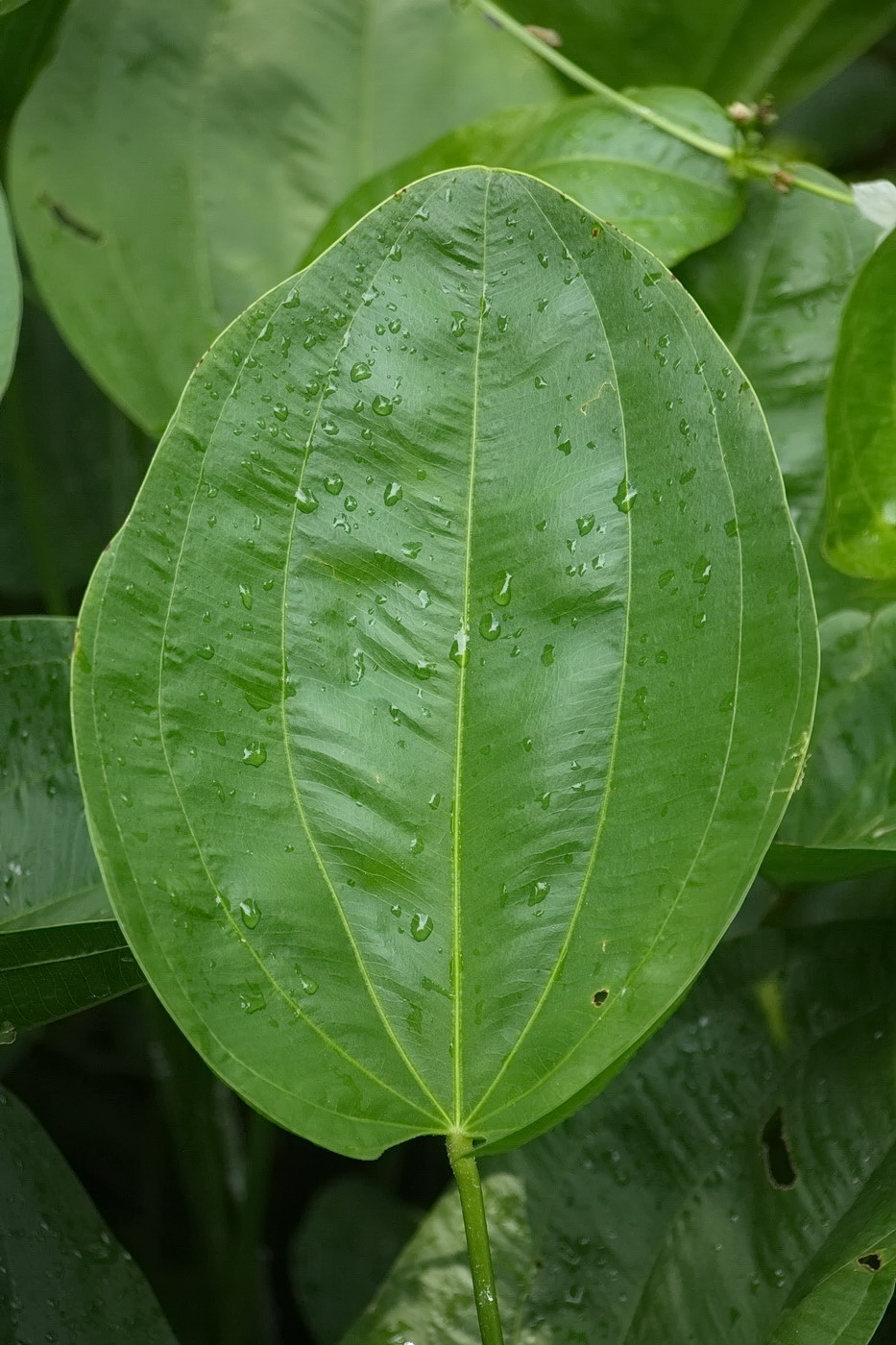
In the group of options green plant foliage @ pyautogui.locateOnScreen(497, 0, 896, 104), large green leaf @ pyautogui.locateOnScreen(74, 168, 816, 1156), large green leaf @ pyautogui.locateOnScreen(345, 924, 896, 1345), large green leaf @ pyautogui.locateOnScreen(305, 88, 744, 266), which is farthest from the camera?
green plant foliage @ pyautogui.locateOnScreen(497, 0, 896, 104)

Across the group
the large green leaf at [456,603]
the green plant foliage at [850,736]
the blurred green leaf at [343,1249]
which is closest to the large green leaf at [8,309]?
the large green leaf at [456,603]

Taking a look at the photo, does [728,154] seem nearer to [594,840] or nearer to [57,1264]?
[594,840]

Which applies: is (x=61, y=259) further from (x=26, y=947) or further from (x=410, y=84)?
(x=26, y=947)

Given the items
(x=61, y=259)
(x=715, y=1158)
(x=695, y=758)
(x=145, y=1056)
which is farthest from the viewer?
(x=145, y=1056)

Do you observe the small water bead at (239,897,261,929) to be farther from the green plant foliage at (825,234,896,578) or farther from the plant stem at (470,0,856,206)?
the plant stem at (470,0,856,206)

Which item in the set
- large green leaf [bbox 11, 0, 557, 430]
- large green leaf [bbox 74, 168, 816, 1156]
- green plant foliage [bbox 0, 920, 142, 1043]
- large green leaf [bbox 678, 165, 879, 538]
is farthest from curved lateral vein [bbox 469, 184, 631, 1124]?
large green leaf [bbox 11, 0, 557, 430]

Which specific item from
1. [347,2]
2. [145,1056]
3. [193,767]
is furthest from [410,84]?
[145,1056]

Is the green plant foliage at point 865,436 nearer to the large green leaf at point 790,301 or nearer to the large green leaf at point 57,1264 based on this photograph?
the large green leaf at point 790,301
